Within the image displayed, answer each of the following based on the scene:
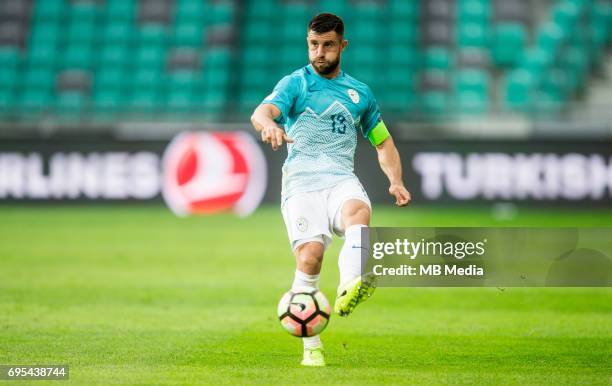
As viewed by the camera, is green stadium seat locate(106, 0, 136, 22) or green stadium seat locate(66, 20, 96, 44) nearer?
green stadium seat locate(66, 20, 96, 44)

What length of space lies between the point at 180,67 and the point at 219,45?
2.97 feet

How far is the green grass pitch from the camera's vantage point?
6.51m

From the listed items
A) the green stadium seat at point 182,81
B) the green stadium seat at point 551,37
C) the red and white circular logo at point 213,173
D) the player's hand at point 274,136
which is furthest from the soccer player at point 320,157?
the green stadium seat at point 182,81

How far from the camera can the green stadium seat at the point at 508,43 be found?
72.8ft

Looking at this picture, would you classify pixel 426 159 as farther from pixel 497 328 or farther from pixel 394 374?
pixel 394 374

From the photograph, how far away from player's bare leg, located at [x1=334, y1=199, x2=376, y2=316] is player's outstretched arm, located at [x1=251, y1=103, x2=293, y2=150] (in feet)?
2.32

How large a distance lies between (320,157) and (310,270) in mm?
707

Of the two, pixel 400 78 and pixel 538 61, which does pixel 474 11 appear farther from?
pixel 400 78

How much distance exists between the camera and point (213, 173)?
18312 mm

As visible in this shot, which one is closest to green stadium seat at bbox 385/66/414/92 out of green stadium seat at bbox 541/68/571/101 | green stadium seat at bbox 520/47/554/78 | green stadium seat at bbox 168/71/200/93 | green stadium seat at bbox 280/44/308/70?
green stadium seat at bbox 280/44/308/70

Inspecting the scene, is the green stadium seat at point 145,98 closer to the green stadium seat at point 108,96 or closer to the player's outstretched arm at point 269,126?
the green stadium seat at point 108,96

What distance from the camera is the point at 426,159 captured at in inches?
736

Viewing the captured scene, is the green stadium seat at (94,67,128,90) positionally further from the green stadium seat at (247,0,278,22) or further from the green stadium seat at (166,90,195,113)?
the green stadium seat at (247,0,278,22)

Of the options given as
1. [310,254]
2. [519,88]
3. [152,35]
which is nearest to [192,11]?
[152,35]
